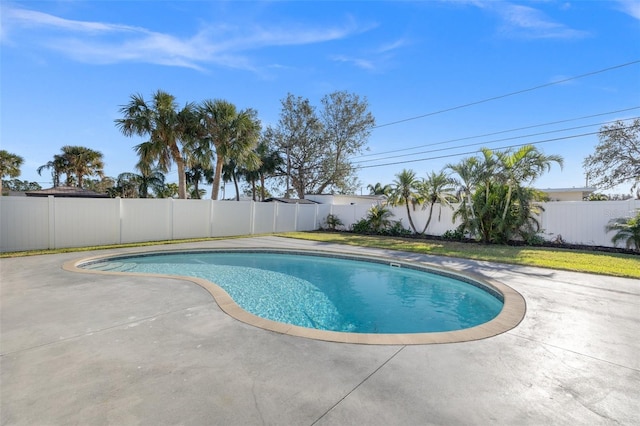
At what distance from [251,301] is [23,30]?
8.12 meters

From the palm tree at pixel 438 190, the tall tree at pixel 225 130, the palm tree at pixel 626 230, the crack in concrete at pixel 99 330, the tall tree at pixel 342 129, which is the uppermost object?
the tall tree at pixel 342 129

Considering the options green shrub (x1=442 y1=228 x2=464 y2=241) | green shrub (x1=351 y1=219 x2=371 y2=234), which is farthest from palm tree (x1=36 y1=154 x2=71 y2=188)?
green shrub (x1=442 y1=228 x2=464 y2=241)

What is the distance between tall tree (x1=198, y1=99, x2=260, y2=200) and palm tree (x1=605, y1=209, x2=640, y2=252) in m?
15.1

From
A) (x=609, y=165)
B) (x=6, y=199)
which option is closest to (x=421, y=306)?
(x=6, y=199)

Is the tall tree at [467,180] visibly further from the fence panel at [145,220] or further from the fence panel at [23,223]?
the fence panel at [23,223]

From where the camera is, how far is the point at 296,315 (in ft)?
16.0

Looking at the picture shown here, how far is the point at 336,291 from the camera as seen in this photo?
→ 6551 mm

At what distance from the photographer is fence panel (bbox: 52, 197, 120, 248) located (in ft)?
31.6

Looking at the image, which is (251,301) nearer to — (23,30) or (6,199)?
(23,30)

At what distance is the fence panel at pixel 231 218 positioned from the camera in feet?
46.0

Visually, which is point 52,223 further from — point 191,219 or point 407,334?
point 407,334

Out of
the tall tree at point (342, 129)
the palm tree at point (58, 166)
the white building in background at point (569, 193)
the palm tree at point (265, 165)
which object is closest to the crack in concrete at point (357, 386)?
the white building in background at point (569, 193)

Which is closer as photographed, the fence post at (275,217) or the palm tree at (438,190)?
the palm tree at (438,190)

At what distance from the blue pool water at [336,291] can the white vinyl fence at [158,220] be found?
8.69 ft
